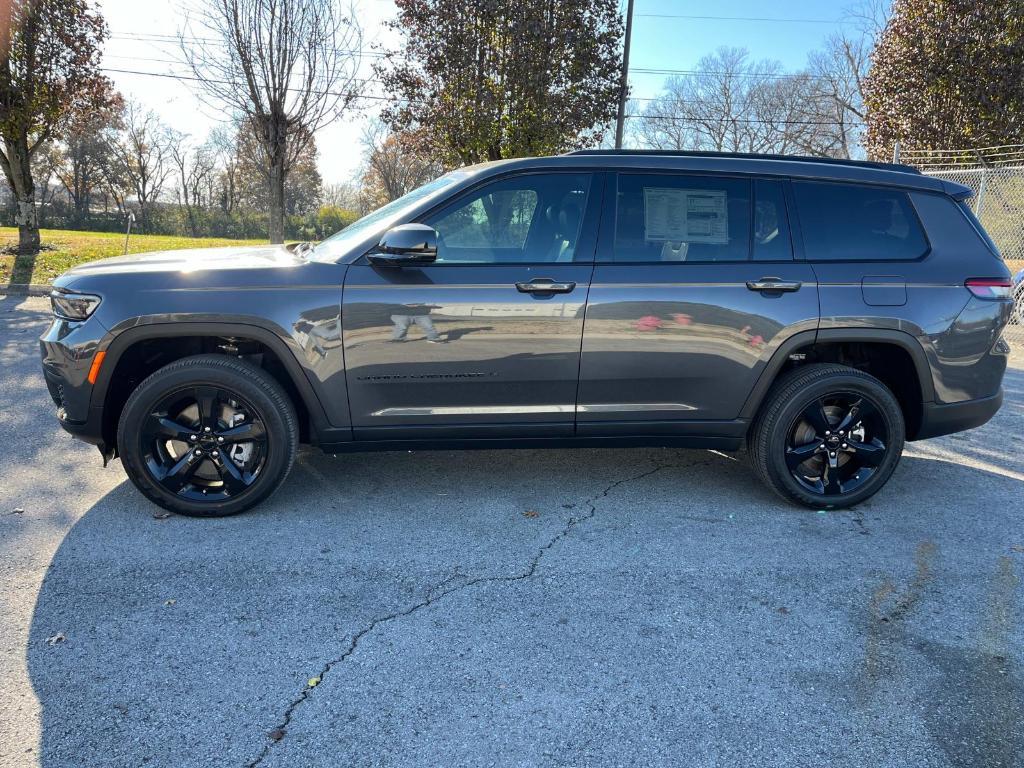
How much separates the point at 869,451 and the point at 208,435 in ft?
Result: 11.5

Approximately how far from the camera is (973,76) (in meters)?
13.4

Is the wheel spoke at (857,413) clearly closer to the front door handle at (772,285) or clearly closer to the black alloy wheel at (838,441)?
the black alloy wheel at (838,441)

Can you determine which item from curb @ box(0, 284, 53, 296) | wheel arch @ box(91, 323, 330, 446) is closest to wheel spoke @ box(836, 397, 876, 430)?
wheel arch @ box(91, 323, 330, 446)

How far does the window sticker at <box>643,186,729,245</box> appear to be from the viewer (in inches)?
144

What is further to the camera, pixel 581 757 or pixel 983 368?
pixel 983 368

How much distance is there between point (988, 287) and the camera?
12.4 ft

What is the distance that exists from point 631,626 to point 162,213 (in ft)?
154

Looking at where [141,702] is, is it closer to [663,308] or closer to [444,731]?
[444,731]

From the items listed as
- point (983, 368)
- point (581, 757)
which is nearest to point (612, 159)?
point (983, 368)

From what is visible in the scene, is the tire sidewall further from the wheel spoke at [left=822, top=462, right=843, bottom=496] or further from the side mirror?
the side mirror

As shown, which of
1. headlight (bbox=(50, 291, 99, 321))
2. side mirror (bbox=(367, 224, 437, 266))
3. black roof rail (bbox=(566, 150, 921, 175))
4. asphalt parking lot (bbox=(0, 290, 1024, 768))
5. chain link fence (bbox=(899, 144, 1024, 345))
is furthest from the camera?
chain link fence (bbox=(899, 144, 1024, 345))

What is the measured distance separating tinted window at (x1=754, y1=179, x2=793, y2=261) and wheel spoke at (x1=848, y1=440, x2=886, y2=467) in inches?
43.4

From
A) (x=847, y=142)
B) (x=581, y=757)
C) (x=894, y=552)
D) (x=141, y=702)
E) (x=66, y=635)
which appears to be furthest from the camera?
(x=847, y=142)

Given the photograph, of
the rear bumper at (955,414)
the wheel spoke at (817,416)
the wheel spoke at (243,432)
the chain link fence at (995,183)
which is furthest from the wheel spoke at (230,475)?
the chain link fence at (995,183)
